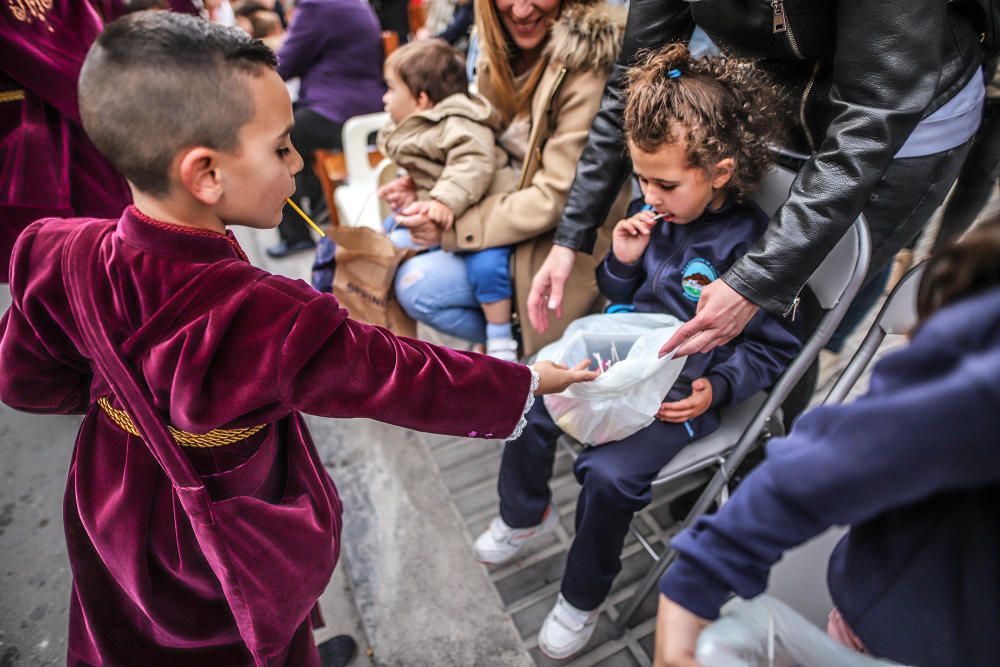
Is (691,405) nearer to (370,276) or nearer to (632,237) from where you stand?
(632,237)

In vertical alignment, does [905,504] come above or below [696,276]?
above

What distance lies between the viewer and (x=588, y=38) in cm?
201

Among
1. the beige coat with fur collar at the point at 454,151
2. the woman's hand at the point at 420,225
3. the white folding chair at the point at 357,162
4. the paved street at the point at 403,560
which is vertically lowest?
the paved street at the point at 403,560

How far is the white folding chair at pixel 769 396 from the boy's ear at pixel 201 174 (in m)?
1.23

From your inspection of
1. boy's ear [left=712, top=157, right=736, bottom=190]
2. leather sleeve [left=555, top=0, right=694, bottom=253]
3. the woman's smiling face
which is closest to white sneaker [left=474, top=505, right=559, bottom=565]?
leather sleeve [left=555, top=0, right=694, bottom=253]

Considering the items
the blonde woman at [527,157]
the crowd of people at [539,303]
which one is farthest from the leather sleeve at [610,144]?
the blonde woman at [527,157]

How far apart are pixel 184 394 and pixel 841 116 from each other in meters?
1.49

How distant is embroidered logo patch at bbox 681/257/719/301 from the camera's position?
68.4 inches

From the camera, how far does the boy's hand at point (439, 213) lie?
2244 mm

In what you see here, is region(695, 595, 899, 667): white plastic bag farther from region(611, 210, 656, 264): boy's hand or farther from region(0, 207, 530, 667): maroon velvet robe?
region(611, 210, 656, 264): boy's hand

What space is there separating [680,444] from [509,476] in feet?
1.83

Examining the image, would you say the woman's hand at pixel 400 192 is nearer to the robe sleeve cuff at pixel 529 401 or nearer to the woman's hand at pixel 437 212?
the woman's hand at pixel 437 212

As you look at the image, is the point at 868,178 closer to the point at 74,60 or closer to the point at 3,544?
the point at 74,60

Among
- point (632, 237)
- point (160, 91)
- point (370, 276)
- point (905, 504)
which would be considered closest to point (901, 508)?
point (905, 504)
